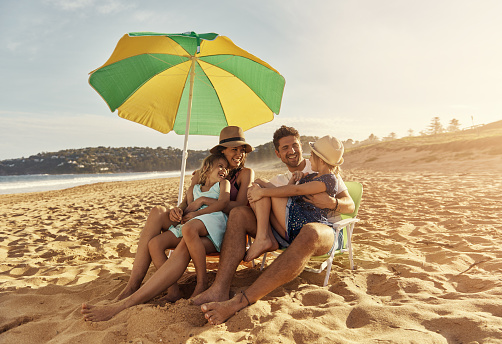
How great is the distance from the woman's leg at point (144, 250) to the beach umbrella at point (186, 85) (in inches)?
26.9

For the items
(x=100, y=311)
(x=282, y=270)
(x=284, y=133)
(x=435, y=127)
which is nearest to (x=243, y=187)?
(x=284, y=133)

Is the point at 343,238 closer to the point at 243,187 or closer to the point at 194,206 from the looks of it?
the point at 243,187

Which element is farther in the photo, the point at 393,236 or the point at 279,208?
the point at 393,236

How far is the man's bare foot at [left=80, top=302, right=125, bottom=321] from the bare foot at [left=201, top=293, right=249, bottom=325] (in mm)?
606

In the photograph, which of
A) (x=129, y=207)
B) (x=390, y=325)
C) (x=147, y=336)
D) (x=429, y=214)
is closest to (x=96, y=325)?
(x=147, y=336)

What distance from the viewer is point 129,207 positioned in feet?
24.4

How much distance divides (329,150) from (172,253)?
147 cm

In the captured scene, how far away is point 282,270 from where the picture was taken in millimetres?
2041

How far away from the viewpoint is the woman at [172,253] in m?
2.02

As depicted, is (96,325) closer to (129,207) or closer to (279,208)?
(279,208)

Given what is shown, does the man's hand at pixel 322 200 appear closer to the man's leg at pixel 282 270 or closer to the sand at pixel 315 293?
the man's leg at pixel 282 270

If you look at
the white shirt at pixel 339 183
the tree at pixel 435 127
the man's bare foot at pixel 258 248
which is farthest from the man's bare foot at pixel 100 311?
the tree at pixel 435 127

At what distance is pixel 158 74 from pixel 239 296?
8.53 feet

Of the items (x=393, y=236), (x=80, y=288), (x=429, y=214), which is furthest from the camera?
(x=429, y=214)
